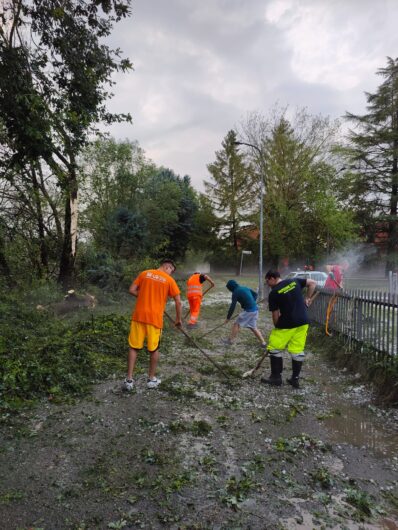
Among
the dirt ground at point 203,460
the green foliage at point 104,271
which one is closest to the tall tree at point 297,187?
the green foliage at point 104,271

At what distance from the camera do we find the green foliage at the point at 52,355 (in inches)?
196

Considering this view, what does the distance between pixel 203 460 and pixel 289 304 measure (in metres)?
2.78

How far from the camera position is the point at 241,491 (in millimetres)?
3137

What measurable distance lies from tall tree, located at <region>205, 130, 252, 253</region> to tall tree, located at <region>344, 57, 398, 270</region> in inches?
424

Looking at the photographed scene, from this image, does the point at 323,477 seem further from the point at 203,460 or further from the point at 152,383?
the point at 152,383

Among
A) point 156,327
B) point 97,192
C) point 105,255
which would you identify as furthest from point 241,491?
point 97,192

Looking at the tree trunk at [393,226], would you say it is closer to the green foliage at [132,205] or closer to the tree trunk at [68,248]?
the green foliage at [132,205]

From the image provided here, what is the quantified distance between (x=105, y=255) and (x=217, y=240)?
26.3 meters

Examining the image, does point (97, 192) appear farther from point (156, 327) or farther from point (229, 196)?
point (156, 327)

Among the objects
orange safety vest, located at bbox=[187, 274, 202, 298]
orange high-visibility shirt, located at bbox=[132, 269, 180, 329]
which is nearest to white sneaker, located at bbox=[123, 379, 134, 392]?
orange high-visibility shirt, located at bbox=[132, 269, 180, 329]

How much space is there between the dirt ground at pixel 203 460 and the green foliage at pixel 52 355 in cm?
35

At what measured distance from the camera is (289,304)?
18.8 ft

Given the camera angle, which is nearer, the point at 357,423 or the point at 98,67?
the point at 357,423

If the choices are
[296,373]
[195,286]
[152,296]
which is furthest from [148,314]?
[195,286]
